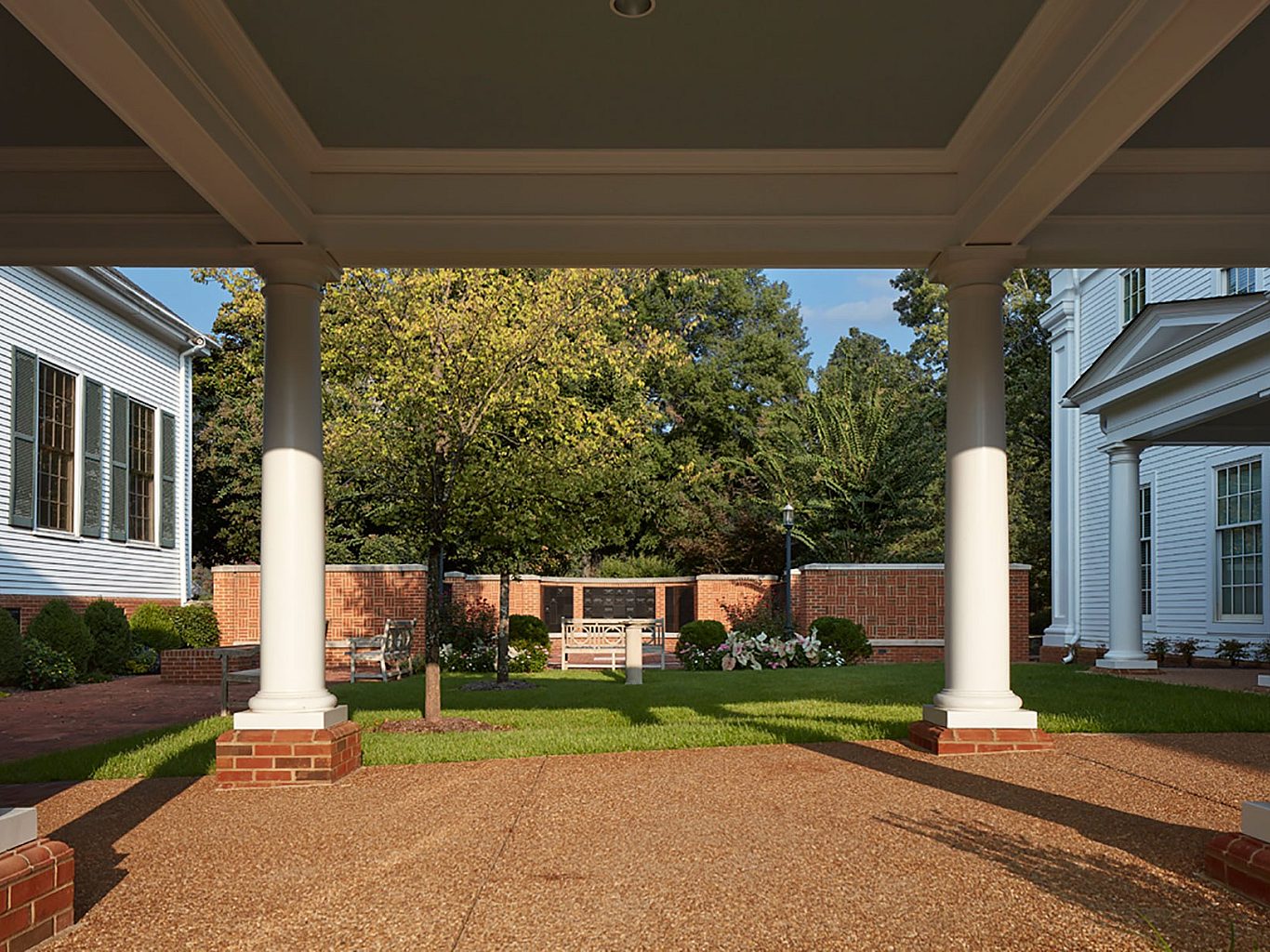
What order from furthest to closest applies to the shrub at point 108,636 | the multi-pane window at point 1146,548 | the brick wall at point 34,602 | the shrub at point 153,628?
the shrub at point 153,628 < the multi-pane window at point 1146,548 < the shrub at point 108,636 < the brick wall at point 34,602

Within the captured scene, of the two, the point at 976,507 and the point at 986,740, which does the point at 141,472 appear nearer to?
the point at 976,507

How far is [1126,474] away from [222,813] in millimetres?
12232

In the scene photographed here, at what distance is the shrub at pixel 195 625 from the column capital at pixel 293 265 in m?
14.1

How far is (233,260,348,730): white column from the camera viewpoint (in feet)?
24.5

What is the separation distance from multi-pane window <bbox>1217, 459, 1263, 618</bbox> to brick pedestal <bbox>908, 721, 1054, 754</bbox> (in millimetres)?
9439

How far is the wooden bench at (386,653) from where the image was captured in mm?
16844

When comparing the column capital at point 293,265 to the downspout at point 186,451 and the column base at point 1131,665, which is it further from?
the downspout at point 186,451

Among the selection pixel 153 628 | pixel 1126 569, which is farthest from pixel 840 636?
pixel 153 628

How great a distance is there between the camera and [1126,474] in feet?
47.8

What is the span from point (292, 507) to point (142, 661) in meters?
12.5

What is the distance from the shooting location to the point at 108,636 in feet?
57.5

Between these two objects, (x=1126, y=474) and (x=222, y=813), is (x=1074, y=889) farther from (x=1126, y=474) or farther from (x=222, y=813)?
(x=1126, y=474)

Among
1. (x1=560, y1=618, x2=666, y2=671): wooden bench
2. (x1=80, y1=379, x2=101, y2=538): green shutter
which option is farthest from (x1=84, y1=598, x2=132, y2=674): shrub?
(x1=560, y1=618, x2=666, y2=671): wooden bench

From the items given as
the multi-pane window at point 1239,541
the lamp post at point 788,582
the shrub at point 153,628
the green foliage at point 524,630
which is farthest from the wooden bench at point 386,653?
the multi-pane window at point 1239,541
